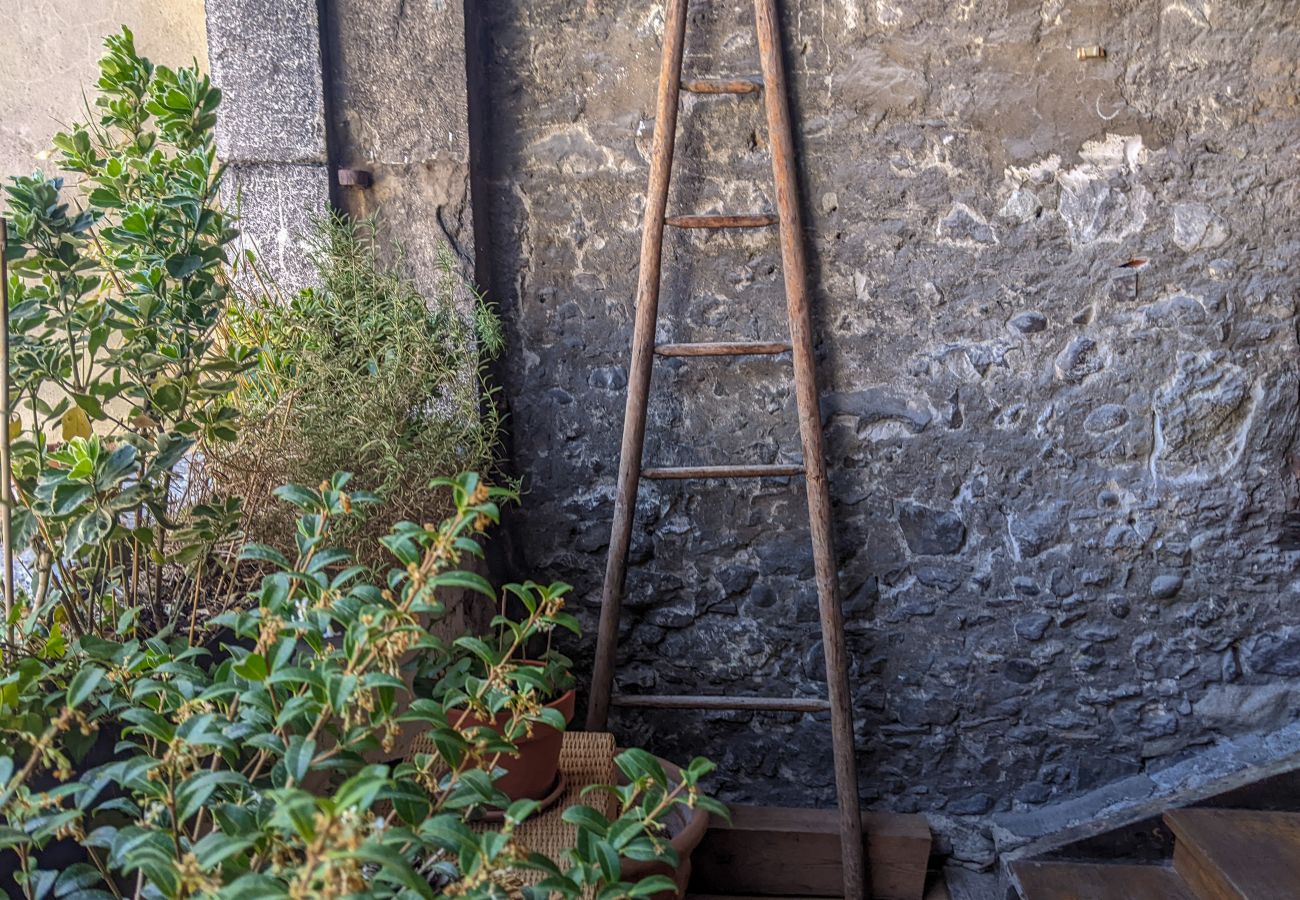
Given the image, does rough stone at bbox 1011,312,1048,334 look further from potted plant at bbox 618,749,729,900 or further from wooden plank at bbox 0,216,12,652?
wooden plank at bbox 0,216,12,652

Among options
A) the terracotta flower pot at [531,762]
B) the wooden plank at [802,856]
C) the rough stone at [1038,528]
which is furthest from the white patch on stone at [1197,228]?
the terracotta flower pot at [531,762]

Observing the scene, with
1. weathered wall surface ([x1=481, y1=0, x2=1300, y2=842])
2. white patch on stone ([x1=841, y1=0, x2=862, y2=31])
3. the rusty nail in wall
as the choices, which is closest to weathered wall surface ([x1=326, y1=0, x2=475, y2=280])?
the rusty nail in wall

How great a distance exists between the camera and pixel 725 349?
2.49 meters

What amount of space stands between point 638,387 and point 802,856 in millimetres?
1298

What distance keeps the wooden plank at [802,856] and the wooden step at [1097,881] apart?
26 cm

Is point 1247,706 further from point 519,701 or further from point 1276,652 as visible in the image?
point 519,701

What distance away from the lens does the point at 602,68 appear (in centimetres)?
255

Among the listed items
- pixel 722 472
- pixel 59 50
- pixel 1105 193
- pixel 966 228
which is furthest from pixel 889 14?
pixel 59 50

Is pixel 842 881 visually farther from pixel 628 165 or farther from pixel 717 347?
pixel 628 165

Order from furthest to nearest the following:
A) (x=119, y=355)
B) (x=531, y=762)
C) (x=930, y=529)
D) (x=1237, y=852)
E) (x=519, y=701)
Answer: (x=930, y=529)
(x=1237, y=852)
(x=531, y=762)
(x=119, y=355)
(x=519, y=701)

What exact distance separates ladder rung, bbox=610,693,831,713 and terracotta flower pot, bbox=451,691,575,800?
1.90 ft

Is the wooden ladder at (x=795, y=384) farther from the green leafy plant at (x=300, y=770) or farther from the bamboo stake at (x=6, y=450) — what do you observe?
the bamboo stake at (x=6, y=450)

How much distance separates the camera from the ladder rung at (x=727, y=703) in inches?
97.3

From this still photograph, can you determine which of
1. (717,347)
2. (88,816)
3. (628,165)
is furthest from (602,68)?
(88,816)
